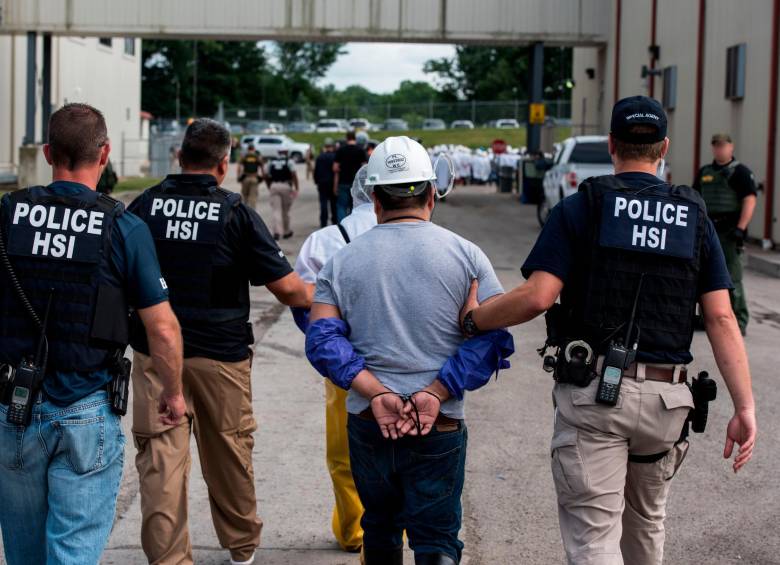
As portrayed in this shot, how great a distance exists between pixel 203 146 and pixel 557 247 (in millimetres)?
1656

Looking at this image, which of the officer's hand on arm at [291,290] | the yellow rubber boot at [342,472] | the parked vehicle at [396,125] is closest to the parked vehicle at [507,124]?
the parked vehicle at [396,125]

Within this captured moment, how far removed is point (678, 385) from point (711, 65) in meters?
21.5

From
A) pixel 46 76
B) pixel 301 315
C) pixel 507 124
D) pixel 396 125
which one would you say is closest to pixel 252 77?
pixel 396 125

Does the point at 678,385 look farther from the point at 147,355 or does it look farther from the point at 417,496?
the point at 147,355

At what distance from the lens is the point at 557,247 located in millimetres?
3924

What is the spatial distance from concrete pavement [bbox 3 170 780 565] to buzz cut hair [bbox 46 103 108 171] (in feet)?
7.16

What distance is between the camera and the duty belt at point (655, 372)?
3924 millimetres

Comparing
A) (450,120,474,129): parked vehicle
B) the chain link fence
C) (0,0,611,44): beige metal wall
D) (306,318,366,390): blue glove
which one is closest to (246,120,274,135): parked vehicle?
the chain link fence

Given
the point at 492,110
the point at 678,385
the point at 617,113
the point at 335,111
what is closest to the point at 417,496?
the point at 678,385

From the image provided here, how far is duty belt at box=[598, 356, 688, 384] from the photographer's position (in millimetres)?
3924

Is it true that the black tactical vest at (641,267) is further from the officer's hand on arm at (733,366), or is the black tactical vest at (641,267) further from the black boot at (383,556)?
the black boot at (383,556)

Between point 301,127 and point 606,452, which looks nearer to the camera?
point 606,452

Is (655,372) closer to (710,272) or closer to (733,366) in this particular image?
(733,366)

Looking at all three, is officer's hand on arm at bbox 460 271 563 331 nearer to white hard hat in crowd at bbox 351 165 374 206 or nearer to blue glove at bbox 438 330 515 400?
blue glove at bbox 438 330 515 400
